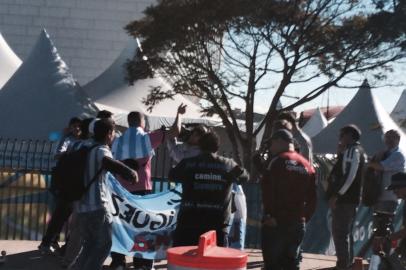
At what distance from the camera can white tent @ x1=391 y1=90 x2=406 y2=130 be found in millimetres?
34875

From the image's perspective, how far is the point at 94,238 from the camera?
7.25 m

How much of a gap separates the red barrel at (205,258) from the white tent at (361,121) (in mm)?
21695

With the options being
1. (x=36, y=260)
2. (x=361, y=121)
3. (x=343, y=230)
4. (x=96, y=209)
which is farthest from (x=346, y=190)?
(x=361, y=121)

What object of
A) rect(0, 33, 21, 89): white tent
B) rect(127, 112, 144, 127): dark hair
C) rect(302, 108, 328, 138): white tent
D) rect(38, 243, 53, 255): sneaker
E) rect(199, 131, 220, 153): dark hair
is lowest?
rect(38, 243, 53, 255): sneaker

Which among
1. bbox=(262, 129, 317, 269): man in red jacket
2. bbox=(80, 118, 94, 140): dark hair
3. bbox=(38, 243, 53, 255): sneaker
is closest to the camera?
bbox=(262, 129, 317, 269): man in red jacket

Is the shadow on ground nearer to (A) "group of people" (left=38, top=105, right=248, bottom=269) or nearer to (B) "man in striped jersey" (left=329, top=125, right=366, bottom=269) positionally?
(A) "group of people" (left=38, top=105, right=248, bottom=269)

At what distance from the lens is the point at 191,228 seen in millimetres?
7188

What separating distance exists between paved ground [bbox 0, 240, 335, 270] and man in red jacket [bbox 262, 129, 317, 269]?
3.11m

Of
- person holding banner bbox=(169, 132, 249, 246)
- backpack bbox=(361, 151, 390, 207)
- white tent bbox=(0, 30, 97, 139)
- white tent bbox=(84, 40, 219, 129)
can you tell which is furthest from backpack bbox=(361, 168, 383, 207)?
white tent bbox=(84, 40, 219, 129)

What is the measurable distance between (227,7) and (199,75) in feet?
9.53

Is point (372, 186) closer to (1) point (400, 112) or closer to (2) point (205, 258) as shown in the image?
(2) point (205, 258)

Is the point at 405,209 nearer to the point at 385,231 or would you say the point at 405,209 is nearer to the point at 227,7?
the point at 385,231

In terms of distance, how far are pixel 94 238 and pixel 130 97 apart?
21.9 m

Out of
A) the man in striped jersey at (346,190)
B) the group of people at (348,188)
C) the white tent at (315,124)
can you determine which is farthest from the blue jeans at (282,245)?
the white tent at (315,124)
